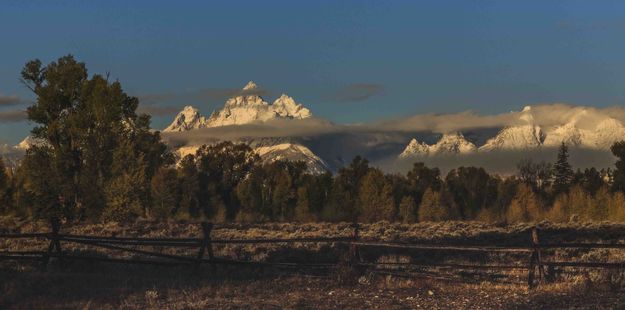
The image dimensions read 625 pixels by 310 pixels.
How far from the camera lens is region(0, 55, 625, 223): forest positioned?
47312mm

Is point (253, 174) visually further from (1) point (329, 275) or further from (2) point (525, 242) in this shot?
(1) point (329, 275)

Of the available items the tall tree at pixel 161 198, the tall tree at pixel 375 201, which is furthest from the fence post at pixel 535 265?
the tall tree at pixel 375 201

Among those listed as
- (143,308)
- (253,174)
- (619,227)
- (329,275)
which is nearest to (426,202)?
(253,174)

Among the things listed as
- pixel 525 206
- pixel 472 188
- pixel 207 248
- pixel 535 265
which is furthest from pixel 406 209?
pixel 535 265

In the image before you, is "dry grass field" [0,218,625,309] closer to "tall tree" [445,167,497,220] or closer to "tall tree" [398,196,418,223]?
"tall tree" [398,196,418,223]

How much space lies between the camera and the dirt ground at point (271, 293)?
1412cm

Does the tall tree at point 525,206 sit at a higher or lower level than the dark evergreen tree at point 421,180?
lower

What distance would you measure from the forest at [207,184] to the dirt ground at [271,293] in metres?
26.7

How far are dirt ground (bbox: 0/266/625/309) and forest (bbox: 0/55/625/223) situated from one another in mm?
26655

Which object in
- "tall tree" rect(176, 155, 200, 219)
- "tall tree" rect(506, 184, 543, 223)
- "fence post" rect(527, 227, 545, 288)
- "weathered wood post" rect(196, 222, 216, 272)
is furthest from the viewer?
"tall tree" rect(176, 155, 200, 219)

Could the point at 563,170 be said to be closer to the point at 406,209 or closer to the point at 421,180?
the point at 421,180

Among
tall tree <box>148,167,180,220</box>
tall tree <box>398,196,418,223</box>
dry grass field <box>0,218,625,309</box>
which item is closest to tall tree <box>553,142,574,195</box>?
tall tree <box>398,196,418,223</box>

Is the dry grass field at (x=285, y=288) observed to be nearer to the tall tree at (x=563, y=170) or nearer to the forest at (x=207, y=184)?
the forest at (x=207, y=184)

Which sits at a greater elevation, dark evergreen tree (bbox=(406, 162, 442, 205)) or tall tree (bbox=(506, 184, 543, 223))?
dark evergreen tree (bbox=(406, 162, 442, 205))
